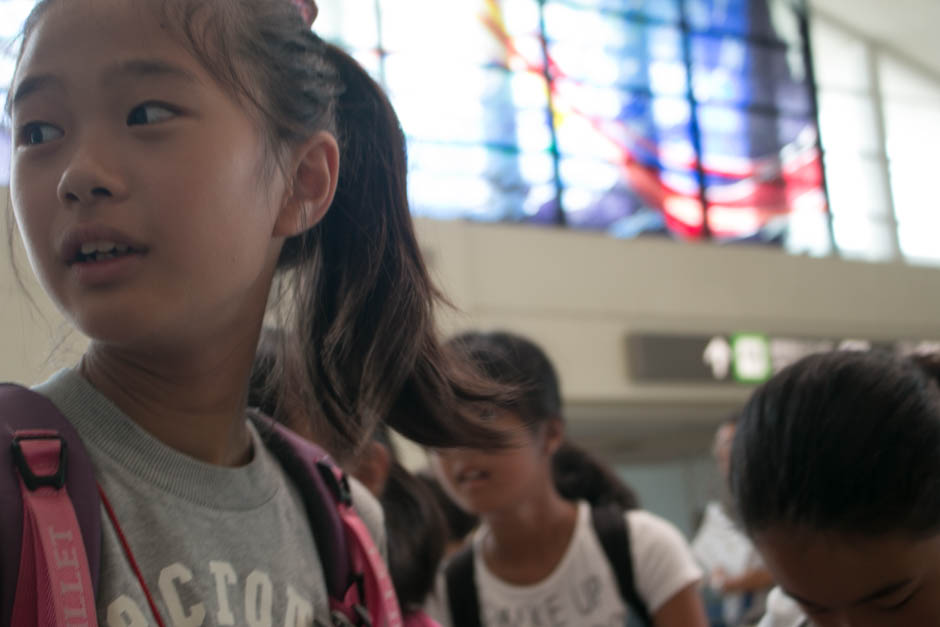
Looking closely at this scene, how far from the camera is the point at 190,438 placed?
0.90 m

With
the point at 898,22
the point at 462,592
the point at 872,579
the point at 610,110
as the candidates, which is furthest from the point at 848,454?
the point at 898,22

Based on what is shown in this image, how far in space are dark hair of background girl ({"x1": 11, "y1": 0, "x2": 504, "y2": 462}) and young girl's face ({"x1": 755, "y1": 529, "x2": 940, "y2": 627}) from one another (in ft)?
1.43

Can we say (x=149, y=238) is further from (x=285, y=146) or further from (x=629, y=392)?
(x=629, y=392)

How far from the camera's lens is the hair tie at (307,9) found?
3.42 ft

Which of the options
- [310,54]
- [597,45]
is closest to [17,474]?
[310,54]

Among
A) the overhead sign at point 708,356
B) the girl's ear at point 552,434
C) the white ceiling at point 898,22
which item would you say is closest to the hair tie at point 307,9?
the girl's ear at point 552,434

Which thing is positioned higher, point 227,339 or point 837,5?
point 837,5

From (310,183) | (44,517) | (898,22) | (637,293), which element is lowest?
(44,517)

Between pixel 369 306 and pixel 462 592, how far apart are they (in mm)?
1242

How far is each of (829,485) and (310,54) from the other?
78 cm

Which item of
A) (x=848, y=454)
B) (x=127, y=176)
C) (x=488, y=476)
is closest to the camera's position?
(x=127, y=176)

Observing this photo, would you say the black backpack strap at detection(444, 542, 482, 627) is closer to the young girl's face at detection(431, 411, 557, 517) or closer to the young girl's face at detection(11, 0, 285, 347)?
the young girl's face at detection(431, 411, 557, 517)

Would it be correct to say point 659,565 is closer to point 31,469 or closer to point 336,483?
point 336,483

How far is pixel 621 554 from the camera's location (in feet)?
6.84
